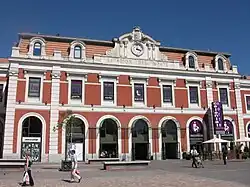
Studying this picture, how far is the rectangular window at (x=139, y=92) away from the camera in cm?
3478

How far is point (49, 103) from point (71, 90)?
2.85 metres

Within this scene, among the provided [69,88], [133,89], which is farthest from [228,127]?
[69,88]

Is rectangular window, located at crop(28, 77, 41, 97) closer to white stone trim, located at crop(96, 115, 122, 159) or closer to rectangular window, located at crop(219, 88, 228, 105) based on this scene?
white stone trim, located at crop(96, 115, 122, 159)

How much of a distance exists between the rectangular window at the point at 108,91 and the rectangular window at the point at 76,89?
2799mm

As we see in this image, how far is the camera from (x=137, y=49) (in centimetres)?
3616

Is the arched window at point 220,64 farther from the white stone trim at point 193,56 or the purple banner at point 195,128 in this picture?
the purple banner at point 195,128

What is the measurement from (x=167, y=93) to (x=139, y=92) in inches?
146

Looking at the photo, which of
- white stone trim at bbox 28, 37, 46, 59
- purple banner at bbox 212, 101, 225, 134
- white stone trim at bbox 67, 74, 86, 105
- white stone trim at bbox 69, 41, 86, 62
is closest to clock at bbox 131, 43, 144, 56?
white stone trim at bbox 69, 41, 86, 62

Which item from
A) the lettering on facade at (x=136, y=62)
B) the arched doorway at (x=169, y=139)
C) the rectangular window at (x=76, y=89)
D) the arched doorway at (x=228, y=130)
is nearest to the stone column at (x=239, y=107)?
the arched doorway at (x=228, y=130)

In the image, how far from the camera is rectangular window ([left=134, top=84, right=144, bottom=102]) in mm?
34781

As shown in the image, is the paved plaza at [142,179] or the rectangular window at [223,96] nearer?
the paved plaza at [142,179]

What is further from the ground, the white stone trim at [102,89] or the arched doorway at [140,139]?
the white stone trim at [102,89]

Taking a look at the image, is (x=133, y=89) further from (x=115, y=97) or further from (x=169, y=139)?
(x=169, y=139)

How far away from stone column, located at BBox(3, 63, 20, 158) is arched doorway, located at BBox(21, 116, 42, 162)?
1.19m
